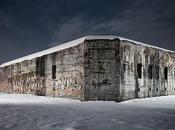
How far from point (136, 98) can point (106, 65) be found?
250cm

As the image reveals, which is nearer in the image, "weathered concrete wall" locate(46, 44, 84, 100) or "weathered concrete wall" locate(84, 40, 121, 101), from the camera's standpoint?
"weathered concrete wall" locate(84, 40, 121, 101)

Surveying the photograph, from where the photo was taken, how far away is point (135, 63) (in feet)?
39.6

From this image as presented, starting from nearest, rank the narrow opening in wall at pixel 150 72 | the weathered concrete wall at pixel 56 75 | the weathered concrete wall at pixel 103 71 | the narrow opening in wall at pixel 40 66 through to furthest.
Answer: the weathered concrete wall at pixel 103 71, the weathered concrete wall at pixel 56 75, the narrow opening in wall at pixel 150 72, the narrow opening in wall at pixel 40 66

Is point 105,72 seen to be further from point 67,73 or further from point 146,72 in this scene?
point 146,72

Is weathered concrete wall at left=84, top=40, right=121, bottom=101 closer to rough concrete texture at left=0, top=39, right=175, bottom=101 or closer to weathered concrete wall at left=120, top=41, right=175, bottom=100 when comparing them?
rough concrete texture at left=0, top=39, right=175, bottom=101

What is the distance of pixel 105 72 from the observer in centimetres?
1096

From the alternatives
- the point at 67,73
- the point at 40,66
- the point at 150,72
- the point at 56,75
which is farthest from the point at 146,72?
the point at 40,66

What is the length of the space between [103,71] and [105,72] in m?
0.10

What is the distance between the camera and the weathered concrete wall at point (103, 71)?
10.9 meters

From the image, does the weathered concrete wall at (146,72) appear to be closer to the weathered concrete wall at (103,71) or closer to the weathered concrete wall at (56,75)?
the weathered concrete wall at (103,71)

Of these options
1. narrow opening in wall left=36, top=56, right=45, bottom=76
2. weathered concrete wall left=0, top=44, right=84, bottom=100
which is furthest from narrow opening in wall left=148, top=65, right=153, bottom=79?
narrow opening in wall left=36, top=56, right=45, bottom=76

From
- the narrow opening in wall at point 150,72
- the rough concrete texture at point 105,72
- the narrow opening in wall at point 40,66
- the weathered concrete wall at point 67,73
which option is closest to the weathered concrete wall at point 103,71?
the rough concrete texture at point 105,72

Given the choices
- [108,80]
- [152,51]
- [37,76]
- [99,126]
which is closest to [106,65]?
[108,80]

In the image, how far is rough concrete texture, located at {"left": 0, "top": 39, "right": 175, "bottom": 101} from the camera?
10969mm
